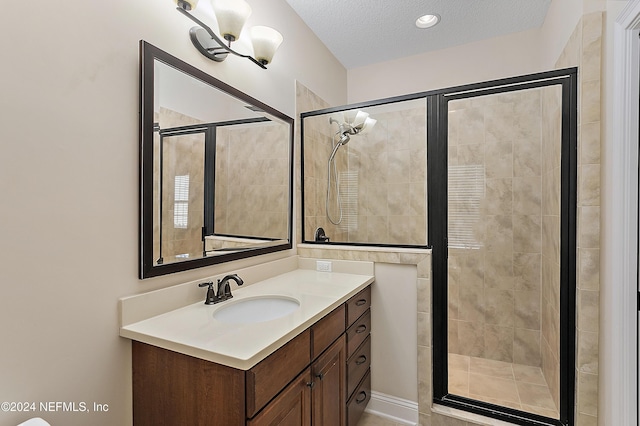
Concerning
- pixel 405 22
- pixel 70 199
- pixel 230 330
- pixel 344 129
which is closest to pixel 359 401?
pixel 230 330

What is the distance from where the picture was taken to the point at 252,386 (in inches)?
Result: 38.0

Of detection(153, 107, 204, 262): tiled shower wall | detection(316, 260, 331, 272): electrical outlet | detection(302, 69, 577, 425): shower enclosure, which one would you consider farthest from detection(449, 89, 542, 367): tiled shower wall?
detection(153, 107, 204, 262): tiled shower wall

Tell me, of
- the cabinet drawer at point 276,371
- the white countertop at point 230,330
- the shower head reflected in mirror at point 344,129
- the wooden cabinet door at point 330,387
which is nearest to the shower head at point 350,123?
the shower head reflected in mirror at point 344,129

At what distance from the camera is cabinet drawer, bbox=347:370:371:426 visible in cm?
172

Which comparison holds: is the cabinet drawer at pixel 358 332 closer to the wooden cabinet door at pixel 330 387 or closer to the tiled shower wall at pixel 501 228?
the wooden cabinet door at pixel 330 387

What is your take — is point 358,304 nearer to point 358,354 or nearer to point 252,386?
point 358,354

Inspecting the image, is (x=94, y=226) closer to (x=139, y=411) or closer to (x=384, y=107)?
(x=139, y=411)

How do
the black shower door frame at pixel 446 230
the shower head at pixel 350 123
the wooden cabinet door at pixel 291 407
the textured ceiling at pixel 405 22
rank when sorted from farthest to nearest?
the shower head at pixel 350 123, the textured ceiling at pixel 405 22, the black shower door frame at pixel 446 230, the wooden cabinet door at pixel 291 407

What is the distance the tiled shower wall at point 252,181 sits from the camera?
1.71 meters

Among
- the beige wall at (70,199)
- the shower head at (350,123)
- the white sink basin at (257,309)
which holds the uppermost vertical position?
the shower head at (350,123)

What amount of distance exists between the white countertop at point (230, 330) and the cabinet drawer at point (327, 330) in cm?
5

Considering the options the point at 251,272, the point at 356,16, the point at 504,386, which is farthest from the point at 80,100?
the point at 504,386

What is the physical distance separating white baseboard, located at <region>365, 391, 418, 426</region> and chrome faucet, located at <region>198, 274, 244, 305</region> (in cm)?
125

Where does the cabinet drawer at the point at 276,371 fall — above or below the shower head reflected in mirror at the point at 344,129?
below
